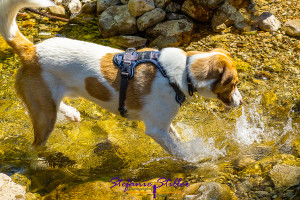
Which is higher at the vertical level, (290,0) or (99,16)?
(290,0)

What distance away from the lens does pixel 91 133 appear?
4.57 meters

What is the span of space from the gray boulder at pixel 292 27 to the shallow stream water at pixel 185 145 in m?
1.00

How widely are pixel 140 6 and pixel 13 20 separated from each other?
10.8 ft

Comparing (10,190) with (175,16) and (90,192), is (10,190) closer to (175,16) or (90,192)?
(90,192)

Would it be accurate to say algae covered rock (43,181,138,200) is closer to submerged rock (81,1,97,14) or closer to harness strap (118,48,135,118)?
harness strap (118,48,135,118)

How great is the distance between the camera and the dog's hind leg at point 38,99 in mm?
3422

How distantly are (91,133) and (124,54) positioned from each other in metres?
1.58

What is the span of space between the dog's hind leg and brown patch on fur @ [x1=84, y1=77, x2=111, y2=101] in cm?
37

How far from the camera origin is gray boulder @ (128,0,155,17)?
6.25 meters

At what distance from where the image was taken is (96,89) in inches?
138

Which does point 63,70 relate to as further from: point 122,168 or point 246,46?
point 246,46

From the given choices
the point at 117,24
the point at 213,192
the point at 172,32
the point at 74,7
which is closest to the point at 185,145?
the point at 213,192

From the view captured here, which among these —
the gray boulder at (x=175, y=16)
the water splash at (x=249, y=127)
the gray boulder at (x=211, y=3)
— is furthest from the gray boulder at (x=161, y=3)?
the water splash at (x=249, y=127)

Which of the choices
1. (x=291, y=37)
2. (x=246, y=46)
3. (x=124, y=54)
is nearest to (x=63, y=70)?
(x=124, y=54)
